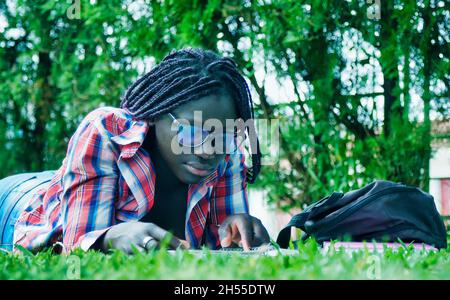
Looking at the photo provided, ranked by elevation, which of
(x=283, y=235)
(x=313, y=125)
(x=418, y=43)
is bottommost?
(x=283, y=235)

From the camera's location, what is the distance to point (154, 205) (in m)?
3.00

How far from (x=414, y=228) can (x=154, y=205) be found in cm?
122

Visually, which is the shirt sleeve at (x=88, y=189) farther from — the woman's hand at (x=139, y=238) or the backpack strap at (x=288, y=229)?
the backpack strap at (x=288, y=229)

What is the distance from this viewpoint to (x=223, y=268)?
1.75 meters

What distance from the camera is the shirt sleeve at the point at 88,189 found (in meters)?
2.61

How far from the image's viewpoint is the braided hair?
2816mm

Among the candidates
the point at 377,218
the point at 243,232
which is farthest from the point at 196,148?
the point at 377,218

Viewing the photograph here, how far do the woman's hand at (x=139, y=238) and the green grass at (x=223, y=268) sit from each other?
0.24 m

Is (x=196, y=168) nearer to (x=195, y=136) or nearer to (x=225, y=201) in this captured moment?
(x=195, y=136)

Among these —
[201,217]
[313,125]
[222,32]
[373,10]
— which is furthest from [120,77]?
[201,217]

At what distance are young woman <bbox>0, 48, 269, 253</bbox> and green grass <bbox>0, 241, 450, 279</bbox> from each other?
19.5 inches

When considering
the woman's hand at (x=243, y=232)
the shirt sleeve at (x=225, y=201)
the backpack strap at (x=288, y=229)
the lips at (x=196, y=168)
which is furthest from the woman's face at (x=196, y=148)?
the backpack strap at (x=288, y=229)

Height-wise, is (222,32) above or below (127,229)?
above

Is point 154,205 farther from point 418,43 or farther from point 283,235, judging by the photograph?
point 418,43
